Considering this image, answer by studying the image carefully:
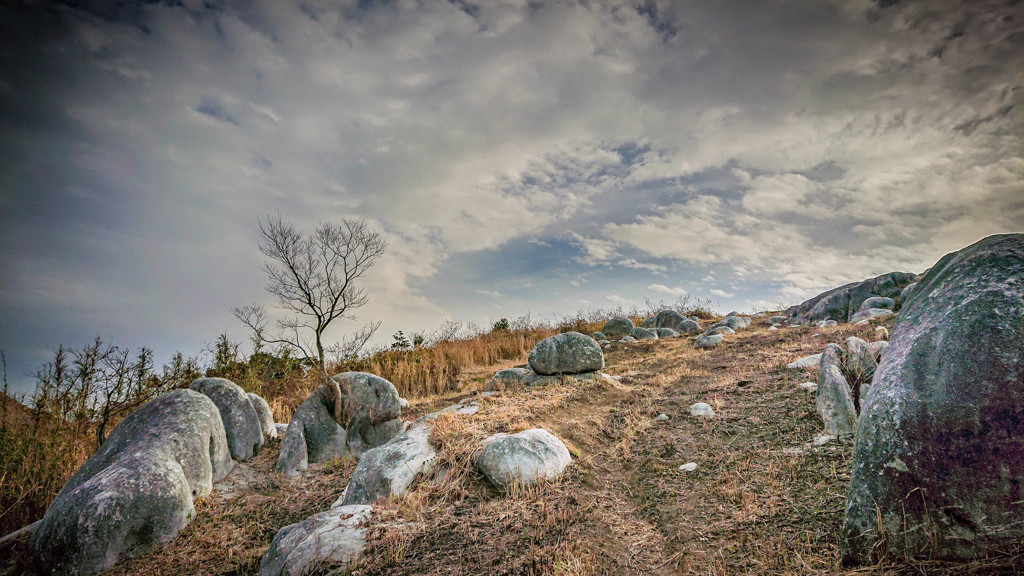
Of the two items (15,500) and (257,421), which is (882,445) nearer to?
(257,421)

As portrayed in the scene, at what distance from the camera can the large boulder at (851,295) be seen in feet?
51.0

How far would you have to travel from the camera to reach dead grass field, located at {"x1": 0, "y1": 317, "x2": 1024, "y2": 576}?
124 inches

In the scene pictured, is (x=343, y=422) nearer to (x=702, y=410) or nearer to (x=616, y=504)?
(x=616, y=504)

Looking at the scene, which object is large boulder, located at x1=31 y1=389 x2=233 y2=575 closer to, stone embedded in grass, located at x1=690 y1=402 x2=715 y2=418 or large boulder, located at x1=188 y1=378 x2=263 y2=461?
large boulder, located at x1=188 y1=378 x2=263 y2=461

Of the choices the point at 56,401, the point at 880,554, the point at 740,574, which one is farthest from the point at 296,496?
the point at 880,554

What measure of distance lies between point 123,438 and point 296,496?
8.17 ft

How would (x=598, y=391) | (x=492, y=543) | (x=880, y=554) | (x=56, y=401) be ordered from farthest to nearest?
(x=598, y=391) → (x=56, y=401) → (x=492, y=543) → (x=880, y=554)

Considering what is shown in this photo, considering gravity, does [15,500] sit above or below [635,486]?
Result: above

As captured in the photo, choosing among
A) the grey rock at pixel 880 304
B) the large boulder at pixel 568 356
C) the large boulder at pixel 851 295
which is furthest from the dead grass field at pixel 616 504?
the large boulder at pixel 851 295

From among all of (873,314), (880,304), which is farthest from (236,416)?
(880,304)

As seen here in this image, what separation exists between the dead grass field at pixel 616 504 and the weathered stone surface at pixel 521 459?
136 mm

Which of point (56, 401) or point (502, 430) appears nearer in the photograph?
point (502, 430)

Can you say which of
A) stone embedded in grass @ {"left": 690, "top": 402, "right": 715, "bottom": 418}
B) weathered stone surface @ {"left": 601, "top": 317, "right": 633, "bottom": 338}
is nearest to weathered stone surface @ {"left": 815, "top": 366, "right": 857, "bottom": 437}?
stone embedded in grass @ {"left": 690, "top": 402, "right": 715, "bottom": 418}

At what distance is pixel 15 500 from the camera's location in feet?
20.8
